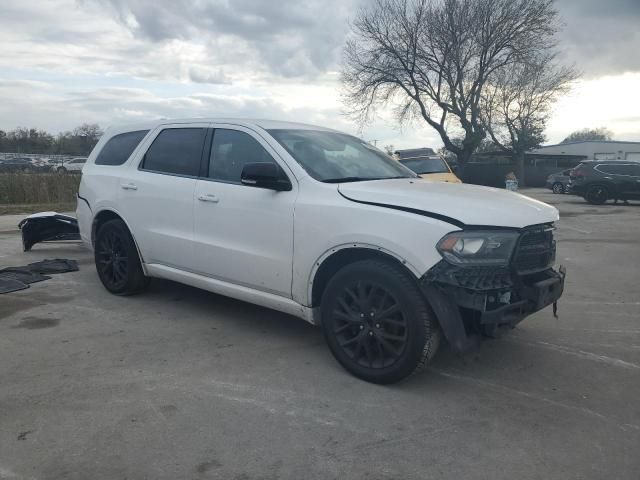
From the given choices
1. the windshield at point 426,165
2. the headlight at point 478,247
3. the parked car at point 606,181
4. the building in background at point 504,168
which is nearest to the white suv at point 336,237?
the headlight at point 478,247

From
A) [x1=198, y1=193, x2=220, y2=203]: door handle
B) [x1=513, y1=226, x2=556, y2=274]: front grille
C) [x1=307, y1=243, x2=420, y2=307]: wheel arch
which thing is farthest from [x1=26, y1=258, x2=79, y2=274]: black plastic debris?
[x1=513, y1=226, x2=556, y2=274]: front grille

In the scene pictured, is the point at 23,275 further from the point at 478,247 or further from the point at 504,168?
the point at 504,168

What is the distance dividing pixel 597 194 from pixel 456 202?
1953cm

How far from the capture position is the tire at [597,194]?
67.2 ft

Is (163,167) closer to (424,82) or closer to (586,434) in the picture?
(586,434)

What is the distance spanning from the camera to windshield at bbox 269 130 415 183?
4.33 meters

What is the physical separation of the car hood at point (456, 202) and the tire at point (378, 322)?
1.43ft

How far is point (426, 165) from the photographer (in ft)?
47.4

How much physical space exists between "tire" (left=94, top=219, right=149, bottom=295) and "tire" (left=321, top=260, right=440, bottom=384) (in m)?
2.54

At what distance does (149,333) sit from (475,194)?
2.92 m

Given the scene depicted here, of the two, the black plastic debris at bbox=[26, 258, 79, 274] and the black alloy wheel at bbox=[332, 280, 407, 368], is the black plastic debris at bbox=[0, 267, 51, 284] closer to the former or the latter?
the black plastic debris at bbox=[26, 258, 79, 274]

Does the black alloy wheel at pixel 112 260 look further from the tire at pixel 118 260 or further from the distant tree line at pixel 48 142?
the distant tree line at pixel 48 142

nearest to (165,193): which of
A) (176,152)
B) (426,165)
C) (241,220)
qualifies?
(176,152)

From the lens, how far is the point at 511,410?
11.4 ft
